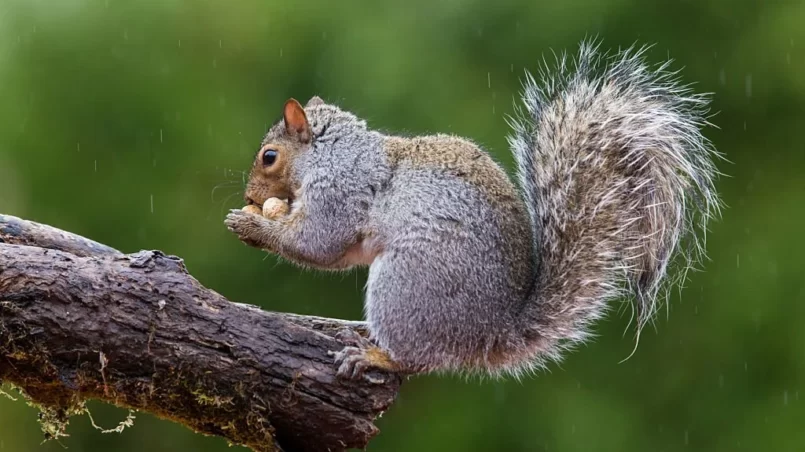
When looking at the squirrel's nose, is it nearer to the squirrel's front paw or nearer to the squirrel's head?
the squirrel's head

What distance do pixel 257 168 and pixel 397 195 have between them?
2.09 feet

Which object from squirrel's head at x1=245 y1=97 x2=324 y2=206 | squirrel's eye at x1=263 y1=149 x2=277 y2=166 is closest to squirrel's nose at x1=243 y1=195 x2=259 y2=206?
squirrel's head at x1=245 y1=97 x2=324 y2=206

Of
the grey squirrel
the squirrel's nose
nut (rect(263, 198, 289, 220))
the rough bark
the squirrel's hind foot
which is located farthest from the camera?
the squirrel's nose

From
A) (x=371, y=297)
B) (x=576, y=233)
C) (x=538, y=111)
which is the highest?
(x=538, y=111)

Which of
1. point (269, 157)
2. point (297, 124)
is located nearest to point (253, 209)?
point (269, 157)

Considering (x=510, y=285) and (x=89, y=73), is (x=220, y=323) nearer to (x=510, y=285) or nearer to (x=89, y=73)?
(x=510, y=285)

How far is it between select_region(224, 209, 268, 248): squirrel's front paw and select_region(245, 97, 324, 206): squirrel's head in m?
0.22

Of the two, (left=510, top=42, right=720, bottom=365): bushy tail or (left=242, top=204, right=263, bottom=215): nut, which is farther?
(left=242, top=204, right=263, bottom=215): nut

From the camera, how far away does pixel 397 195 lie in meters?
3.02

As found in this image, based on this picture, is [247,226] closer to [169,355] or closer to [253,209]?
[253,209]

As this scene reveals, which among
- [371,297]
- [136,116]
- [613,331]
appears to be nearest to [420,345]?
[371,297]

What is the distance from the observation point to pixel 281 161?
133 inches

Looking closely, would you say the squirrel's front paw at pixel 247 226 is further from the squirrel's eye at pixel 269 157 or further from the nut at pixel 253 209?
the squirrel's eye at pixel 269 157

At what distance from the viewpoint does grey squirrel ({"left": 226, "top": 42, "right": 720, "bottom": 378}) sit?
2855 millimetres
